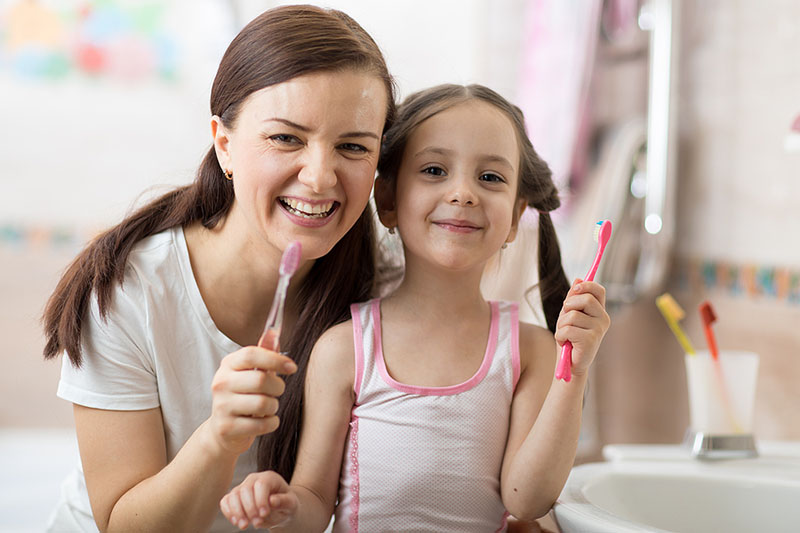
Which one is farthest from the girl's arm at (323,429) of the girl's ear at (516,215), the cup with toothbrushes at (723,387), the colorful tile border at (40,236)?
the colorful tile border at (40,236)

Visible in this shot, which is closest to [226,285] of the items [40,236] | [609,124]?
[609,124]

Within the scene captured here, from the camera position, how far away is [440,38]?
2.79m

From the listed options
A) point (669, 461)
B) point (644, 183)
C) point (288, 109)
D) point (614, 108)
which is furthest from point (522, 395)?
point (614, 108)

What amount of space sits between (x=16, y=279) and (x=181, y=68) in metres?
0.92

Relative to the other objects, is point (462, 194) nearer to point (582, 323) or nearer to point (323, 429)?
point (582, 323)

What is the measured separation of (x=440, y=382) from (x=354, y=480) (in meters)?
0.14

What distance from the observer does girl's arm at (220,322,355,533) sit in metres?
0.88

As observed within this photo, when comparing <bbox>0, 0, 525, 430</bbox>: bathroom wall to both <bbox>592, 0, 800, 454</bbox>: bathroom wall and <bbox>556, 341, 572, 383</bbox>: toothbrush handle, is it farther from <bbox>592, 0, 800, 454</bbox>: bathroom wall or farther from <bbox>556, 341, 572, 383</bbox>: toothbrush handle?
<bbox>556, 341, 572, 383</bbox>: toothbrush handle

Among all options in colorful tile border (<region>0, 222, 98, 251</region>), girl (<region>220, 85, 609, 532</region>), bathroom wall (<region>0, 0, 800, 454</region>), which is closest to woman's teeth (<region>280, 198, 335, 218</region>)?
girl (<region>220, 85, 609, 532</region>)

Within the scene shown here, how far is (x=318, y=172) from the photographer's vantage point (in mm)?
834

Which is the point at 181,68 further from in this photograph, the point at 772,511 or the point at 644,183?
the point at 772,511

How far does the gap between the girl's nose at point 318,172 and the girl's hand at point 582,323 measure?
10.3 inches

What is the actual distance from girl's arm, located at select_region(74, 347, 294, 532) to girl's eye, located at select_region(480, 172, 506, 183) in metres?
0.34

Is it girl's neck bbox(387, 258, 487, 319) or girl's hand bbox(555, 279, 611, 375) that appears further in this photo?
girl's neck bbox(387, 258, 487, 319)
